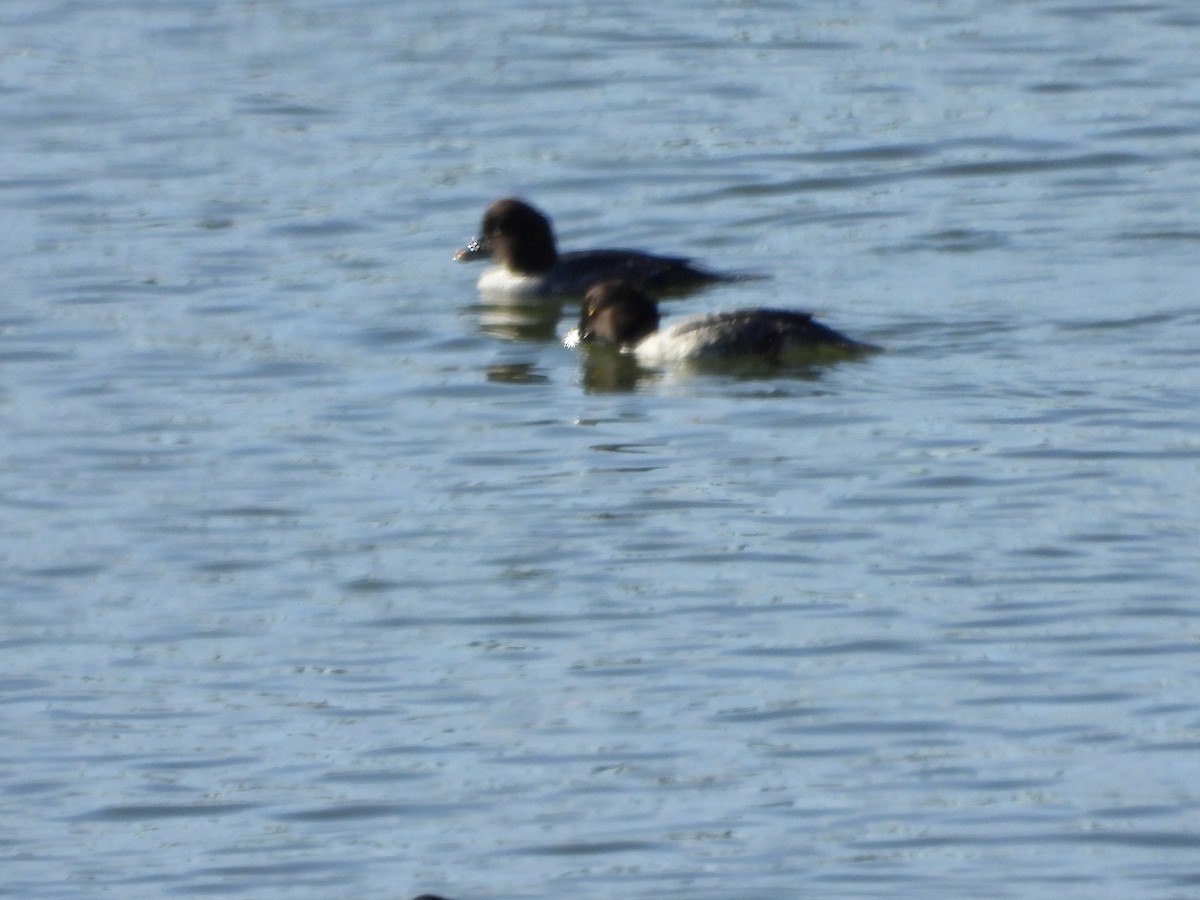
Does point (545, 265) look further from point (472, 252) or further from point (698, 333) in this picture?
point (698, 333)

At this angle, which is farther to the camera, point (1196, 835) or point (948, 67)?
point (948, 67)

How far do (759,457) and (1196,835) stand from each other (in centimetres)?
454

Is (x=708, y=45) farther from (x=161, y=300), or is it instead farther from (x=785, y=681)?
(x=785, y=681)

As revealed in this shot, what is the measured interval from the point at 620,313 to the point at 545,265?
67.5 inches

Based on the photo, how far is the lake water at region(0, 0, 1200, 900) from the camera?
7.99 metres

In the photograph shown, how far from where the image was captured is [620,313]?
14.3 metres

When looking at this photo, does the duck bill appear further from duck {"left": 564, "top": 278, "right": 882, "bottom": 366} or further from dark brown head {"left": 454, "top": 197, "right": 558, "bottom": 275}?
duck {"left": 564, "top": 278, "right": 882, "bottom": 366}

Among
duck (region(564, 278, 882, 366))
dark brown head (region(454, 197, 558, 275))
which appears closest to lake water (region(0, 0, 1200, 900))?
duck (region(564, 278, 882, 366))

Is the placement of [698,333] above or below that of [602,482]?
above

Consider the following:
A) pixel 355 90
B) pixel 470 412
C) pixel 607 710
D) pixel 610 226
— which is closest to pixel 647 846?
pixel 607 710

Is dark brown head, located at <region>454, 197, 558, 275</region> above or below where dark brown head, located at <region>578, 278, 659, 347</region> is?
above

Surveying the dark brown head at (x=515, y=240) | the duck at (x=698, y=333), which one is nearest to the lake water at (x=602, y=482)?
the duck at (x=698, y=333)

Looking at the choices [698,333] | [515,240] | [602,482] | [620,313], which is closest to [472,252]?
[515,240]

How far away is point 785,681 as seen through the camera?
896 cm
